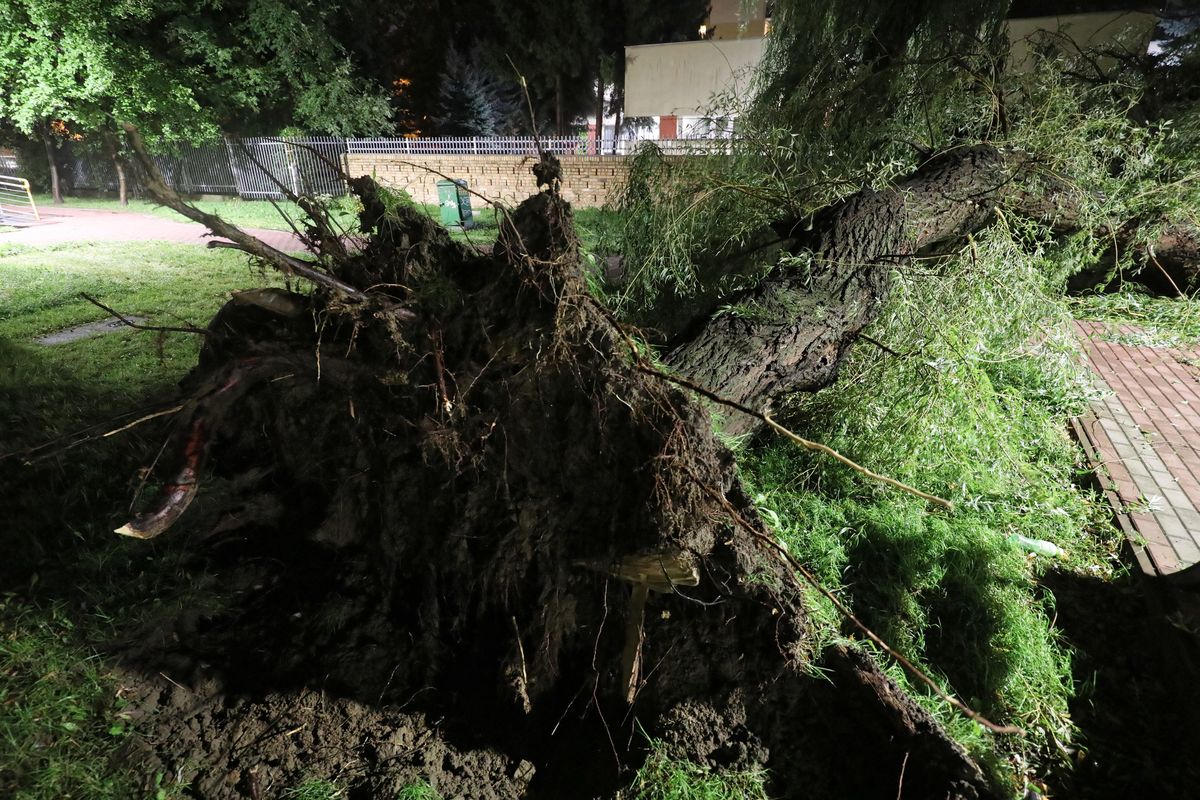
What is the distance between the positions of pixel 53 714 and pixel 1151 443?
19.9ft

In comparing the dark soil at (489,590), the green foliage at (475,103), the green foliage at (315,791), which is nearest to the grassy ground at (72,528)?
the green foliage at (315,791)

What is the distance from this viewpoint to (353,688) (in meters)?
1.90

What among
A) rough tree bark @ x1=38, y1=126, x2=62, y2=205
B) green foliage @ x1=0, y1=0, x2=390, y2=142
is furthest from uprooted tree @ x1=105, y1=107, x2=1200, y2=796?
rough tree bark @ x1=38, y1=126, x2=62, y2=205

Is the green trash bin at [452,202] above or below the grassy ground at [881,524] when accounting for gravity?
above

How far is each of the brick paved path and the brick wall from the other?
364 centimetres

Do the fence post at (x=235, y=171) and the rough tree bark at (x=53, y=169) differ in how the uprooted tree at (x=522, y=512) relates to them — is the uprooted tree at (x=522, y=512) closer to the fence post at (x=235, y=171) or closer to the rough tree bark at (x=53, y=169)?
the fence post at (x=235, y=171)

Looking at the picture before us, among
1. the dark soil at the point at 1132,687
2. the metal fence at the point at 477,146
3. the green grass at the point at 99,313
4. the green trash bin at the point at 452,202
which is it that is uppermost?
the metal fence at the point at 477,146

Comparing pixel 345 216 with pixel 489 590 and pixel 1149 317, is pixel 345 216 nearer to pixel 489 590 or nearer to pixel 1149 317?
pixel 489 590

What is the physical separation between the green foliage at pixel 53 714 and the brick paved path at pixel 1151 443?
436cm

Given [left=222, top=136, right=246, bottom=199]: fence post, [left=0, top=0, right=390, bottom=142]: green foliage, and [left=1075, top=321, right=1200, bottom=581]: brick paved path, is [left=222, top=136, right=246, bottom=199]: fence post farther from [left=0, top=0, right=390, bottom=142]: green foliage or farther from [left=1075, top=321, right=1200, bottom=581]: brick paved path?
[left=1075, top=321, right=1200, bottom=581]: brick paved path

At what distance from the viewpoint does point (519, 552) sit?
1.85 meters

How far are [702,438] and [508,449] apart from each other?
684 millimetres

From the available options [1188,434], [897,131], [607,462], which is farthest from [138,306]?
[1188,434]

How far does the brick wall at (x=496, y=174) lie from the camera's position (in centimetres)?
349
